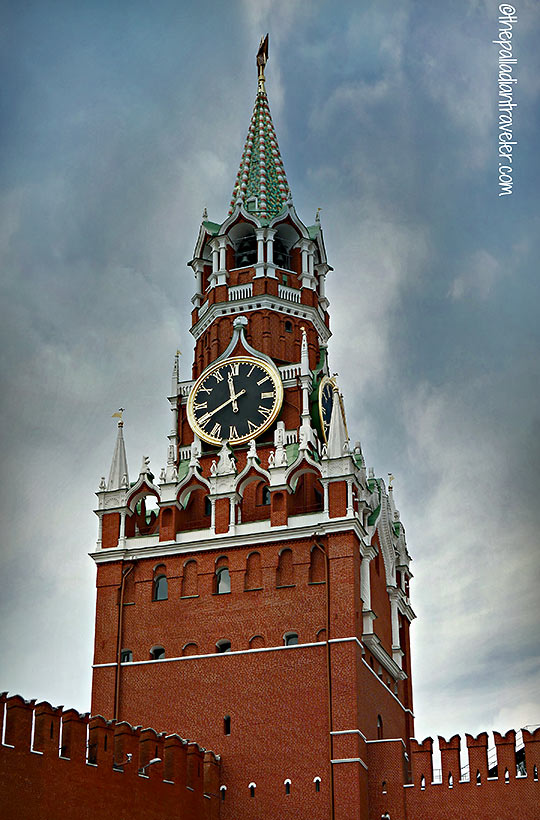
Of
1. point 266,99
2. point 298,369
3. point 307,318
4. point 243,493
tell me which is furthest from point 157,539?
point 266,99

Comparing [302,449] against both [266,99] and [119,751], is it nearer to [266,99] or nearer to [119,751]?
[119,751]

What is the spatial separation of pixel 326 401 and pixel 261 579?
8.75 meters

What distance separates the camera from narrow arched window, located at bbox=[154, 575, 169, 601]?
1827 inches

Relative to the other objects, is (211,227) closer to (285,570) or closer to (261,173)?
(261,173)

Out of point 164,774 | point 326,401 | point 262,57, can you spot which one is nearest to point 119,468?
point 326,401

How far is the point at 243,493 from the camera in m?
48.1

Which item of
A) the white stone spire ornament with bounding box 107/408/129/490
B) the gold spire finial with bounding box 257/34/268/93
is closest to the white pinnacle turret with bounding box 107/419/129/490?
the white stone spire ornament with bounding box 107/408/129/490

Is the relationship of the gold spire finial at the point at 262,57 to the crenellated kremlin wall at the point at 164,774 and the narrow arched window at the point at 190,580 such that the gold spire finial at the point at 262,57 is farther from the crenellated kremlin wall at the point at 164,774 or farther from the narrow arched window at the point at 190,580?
the crenellated kremlin wall at the point at 164,774

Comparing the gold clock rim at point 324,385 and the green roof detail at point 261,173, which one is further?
the green roof detail at point 261,173

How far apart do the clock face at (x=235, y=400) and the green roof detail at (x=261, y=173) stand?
7.79 metres

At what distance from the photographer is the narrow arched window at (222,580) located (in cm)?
4591

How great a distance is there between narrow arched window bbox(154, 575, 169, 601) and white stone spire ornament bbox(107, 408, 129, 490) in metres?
3.83

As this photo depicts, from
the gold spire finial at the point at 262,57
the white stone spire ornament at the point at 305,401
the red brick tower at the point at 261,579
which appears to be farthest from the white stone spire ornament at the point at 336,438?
the gold spire finial at the point at 262,57

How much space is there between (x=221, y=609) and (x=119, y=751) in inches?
336
